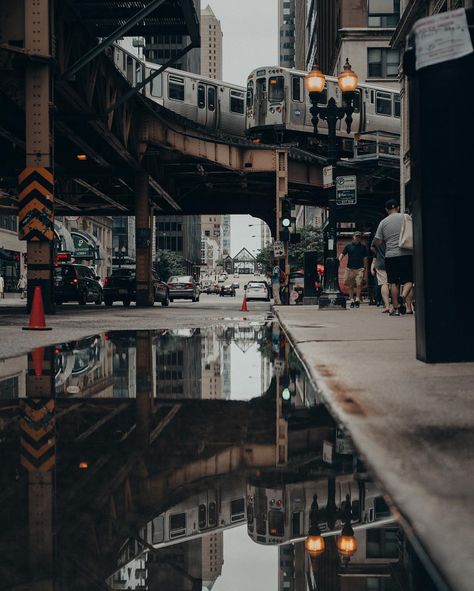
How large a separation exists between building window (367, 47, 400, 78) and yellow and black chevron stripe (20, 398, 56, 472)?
6056 centimetres

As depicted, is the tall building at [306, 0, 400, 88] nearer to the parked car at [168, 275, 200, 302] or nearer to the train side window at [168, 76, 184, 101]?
the parked car at [168, 275, 200, 302]

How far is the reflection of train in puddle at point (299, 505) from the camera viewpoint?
2908mm

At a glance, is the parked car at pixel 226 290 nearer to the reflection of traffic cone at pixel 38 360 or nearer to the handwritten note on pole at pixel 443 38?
the reflection of traffic cone at pixel 38 360

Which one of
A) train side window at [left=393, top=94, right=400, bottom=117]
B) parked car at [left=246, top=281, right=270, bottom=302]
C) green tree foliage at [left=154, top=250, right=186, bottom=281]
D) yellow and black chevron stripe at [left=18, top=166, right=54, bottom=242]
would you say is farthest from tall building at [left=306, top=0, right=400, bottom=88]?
green tree foliage at [left=154, top=250, right=186, bottom=281]

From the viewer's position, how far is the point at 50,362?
8.62 meters

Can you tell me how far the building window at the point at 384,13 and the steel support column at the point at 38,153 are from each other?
49.3 meters

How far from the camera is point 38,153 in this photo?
59.9 ft

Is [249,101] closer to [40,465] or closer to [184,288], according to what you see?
[184,288]

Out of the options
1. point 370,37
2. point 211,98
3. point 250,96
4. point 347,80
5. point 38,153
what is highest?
point 370,37

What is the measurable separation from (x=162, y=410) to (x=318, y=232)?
68.1 m

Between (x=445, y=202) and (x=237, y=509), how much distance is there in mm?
4714

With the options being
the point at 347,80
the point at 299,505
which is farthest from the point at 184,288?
the point at 299,505

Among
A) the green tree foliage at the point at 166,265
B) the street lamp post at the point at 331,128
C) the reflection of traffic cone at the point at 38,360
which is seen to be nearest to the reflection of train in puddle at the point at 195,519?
the reflection of traffic cone at the point at 38,360

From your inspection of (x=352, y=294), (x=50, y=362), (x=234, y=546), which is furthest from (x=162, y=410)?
(x=352, y=294)
